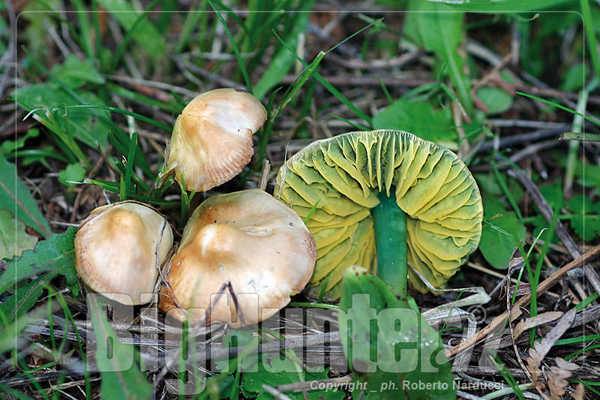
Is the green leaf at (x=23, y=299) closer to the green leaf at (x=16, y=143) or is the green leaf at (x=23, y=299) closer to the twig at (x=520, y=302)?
the green leaf at (x=16, y=143)

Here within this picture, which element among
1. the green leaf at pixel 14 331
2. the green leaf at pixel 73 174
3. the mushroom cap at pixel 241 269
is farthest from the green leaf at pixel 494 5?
the green leaf at pixel 14 331

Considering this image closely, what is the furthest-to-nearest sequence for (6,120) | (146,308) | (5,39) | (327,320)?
(5,39), (6,120), (327,320), (146,308)

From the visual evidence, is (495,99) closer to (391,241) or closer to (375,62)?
(375,62)

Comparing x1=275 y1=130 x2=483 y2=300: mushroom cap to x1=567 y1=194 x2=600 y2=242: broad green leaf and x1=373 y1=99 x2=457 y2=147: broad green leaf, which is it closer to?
x1=373 y1=99 x2=457 y2=147: broad green leaf

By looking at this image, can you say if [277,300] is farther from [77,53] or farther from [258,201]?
[77,53]

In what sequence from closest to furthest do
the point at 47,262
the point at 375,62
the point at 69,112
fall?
the point at 47,262 < the point at 69,112 < the point at 375,62

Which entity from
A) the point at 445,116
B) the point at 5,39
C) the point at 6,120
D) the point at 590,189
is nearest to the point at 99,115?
the point at 6,120

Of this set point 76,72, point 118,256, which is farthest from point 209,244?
point 76,72
